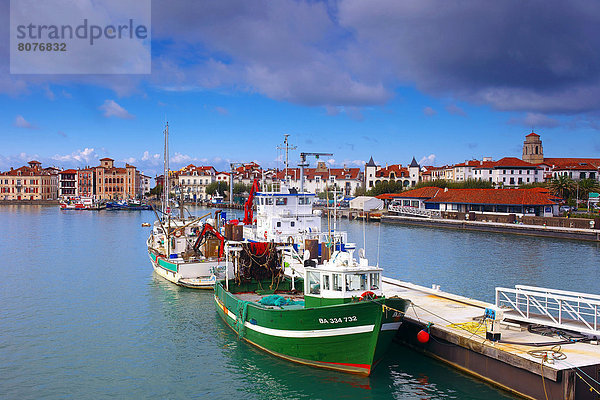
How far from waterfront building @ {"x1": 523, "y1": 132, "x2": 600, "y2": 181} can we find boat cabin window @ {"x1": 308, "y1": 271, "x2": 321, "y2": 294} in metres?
96.8

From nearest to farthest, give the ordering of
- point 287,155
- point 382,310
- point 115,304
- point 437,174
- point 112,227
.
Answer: point 382,310 → point 115,304 → point 287,155 → point 112,227 → point 437,174

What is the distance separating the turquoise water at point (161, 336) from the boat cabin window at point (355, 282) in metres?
2.86

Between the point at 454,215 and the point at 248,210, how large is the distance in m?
43.4

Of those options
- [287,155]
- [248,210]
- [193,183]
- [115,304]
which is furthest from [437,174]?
[115,304]

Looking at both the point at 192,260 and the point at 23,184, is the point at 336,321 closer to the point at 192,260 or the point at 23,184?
the point at 192,260

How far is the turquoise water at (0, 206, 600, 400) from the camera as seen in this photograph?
1522 centimetres

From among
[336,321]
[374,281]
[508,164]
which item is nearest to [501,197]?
[508,164]

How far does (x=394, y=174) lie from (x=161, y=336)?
113m

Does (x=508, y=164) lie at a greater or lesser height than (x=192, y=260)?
greater

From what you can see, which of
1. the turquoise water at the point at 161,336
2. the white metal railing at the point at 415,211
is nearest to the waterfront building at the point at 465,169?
the white metal railing at the point at 415,211

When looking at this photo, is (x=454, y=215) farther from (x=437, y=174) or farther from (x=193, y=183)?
(x=193, y=183)

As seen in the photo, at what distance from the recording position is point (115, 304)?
25.6 metres

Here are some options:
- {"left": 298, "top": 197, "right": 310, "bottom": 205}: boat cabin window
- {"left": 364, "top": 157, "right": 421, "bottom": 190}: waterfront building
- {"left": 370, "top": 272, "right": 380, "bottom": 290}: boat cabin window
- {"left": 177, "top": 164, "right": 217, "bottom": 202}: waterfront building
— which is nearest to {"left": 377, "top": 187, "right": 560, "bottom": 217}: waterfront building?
{"left": 364, "top": 157, "right": 421, "bottom": 190}: waterfront building

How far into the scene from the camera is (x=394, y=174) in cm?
12812
